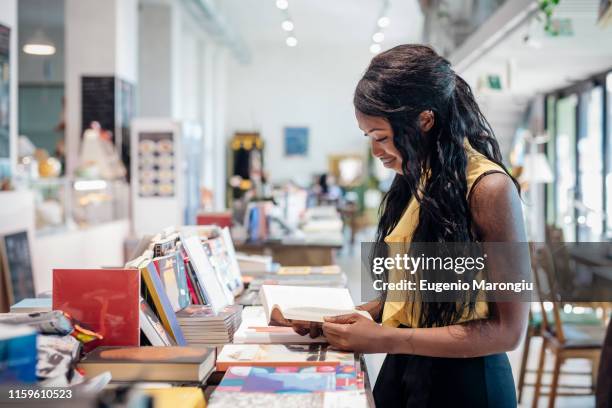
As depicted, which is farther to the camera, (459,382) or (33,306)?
(33,306)

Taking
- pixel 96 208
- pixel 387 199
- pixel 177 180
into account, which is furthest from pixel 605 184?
pixel 387 199

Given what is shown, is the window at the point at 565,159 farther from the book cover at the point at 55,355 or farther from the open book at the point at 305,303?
the book cover at the point at 55,355

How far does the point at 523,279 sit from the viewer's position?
145 cm

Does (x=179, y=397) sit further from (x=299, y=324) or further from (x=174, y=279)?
(x=174, y=279)

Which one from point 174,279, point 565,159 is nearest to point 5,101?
point 174,279

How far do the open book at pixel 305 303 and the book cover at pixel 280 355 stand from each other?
83mm

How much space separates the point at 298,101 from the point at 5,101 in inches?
512

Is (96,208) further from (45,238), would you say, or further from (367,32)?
(367,32)

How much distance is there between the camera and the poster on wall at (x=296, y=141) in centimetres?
1825

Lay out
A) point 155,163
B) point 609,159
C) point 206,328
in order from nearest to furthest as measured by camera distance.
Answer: point 206,328 < point 155,163 < point 609,159

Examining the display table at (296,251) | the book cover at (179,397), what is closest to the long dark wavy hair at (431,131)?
the book cover at (179,397)

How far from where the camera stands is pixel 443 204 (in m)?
1.52

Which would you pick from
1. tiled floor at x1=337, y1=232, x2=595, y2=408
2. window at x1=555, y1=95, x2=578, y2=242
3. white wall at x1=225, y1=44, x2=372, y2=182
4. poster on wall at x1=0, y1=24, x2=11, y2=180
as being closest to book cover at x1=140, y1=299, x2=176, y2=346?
tiled floor at x1=337, y1=232, x2=595, y2=408

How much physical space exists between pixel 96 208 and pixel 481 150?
7261mm
